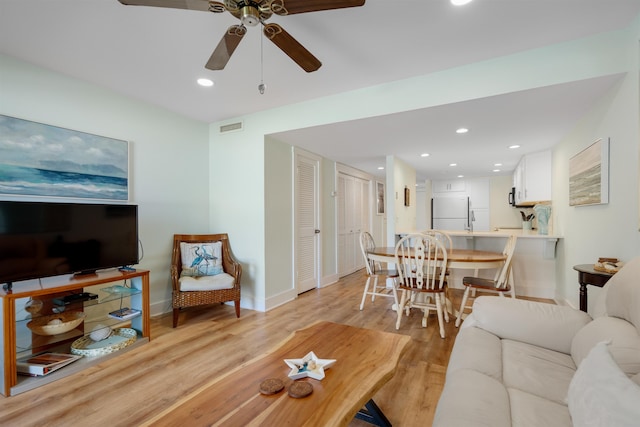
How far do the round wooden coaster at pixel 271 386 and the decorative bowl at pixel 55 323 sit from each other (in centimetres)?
201

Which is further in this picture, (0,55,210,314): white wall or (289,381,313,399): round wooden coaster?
(0,55,210,314): white wall

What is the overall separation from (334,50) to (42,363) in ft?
10.1

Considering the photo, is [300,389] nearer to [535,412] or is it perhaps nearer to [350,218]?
[535,412]

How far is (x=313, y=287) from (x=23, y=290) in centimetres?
330

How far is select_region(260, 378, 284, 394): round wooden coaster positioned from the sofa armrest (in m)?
1.24

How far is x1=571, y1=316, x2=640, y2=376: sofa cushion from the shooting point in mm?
1094

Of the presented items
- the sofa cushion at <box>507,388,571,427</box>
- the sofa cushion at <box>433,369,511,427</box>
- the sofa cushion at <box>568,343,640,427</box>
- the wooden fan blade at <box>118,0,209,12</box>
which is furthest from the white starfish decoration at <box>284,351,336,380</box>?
the wooden fan blade at <box>118,0,209,12</box>

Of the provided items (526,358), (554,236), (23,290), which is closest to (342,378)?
(526,358)

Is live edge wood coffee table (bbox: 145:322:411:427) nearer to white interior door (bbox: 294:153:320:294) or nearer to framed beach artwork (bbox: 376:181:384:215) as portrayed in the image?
white interior door (bbox: 294:153:320:294)

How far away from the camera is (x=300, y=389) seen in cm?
121

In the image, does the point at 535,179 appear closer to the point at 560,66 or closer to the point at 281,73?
the point at 560,66

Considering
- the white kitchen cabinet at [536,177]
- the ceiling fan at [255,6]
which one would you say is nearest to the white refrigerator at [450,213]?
the white kitchen cabinet at [536,177]

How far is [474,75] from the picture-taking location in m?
2.46

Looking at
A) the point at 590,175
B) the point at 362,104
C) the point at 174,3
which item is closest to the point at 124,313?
the point at 174,3
